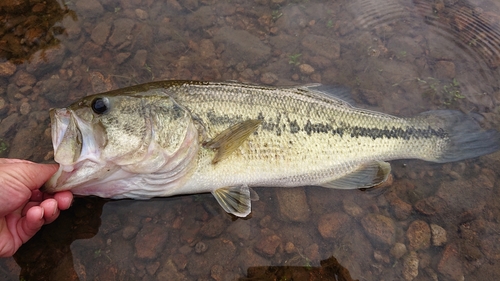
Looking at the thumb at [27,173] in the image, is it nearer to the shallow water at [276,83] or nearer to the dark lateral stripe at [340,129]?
the shallow water at [276,83]

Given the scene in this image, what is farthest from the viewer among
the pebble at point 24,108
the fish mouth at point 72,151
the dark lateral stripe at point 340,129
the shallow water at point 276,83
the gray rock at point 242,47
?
the gray rock at point 242,47

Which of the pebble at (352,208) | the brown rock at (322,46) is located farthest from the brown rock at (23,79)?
the pebble at (352,208)

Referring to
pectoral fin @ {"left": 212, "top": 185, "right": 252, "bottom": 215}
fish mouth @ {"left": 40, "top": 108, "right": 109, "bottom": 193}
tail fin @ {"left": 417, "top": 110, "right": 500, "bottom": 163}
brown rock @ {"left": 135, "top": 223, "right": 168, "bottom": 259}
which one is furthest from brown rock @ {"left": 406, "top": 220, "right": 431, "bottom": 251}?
fish mouth @ {"left": 40, "top": 108, "right": 109, "bottom": 193}

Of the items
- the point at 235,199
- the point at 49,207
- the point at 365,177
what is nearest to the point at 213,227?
the point at 235,199

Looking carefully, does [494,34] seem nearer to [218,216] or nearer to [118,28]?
[218,216]

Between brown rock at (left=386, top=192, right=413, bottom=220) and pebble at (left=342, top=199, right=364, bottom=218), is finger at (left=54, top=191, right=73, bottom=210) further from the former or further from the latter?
brown rock at (left=386, top=192, right=413, bottom=220)
